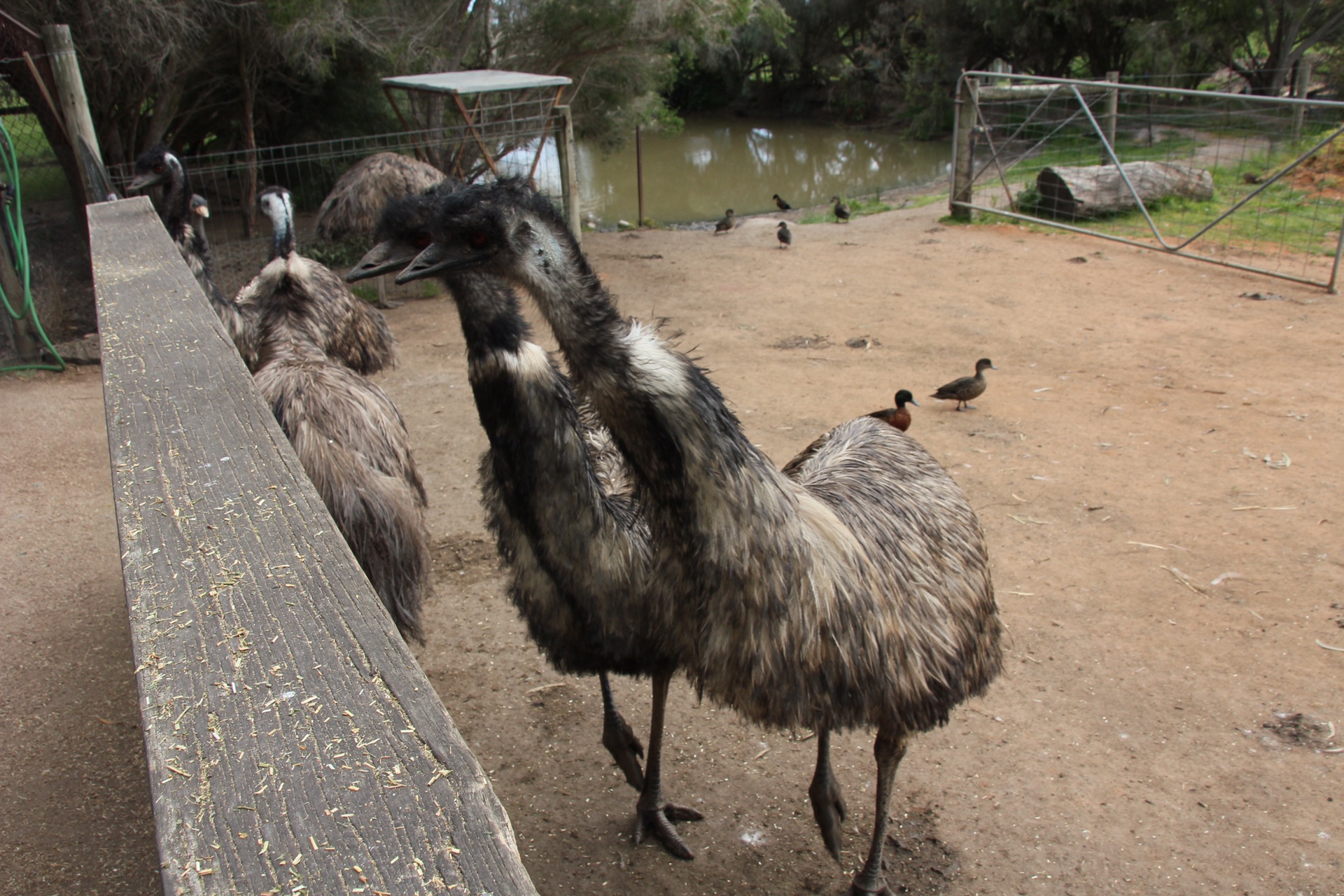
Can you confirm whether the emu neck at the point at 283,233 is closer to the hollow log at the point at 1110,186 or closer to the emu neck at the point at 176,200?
the emu neck at the point at 176,200

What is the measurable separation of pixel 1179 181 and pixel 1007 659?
1062 centimetres

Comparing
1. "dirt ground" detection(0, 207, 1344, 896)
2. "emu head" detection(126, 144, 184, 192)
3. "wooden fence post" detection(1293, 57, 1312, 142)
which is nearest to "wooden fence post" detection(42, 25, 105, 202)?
"emu head" detection(126, 144, 184, 192)

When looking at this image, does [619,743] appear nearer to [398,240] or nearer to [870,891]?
[870,891]

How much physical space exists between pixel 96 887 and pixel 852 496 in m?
2.41

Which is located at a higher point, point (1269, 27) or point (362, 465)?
point (1269, 27)

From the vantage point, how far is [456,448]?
612 cm

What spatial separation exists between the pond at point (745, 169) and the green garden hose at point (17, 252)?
7.30 metres

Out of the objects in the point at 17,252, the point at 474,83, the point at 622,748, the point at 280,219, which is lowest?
the point at 622,748

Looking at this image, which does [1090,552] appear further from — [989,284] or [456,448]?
[989,284]

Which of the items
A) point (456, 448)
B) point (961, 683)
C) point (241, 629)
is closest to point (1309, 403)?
point (961, 683)

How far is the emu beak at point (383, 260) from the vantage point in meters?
2.44

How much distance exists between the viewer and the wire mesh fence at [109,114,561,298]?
979 centimetres

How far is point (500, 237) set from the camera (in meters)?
2.20

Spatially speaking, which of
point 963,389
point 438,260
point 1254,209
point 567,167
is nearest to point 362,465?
point 438,260
